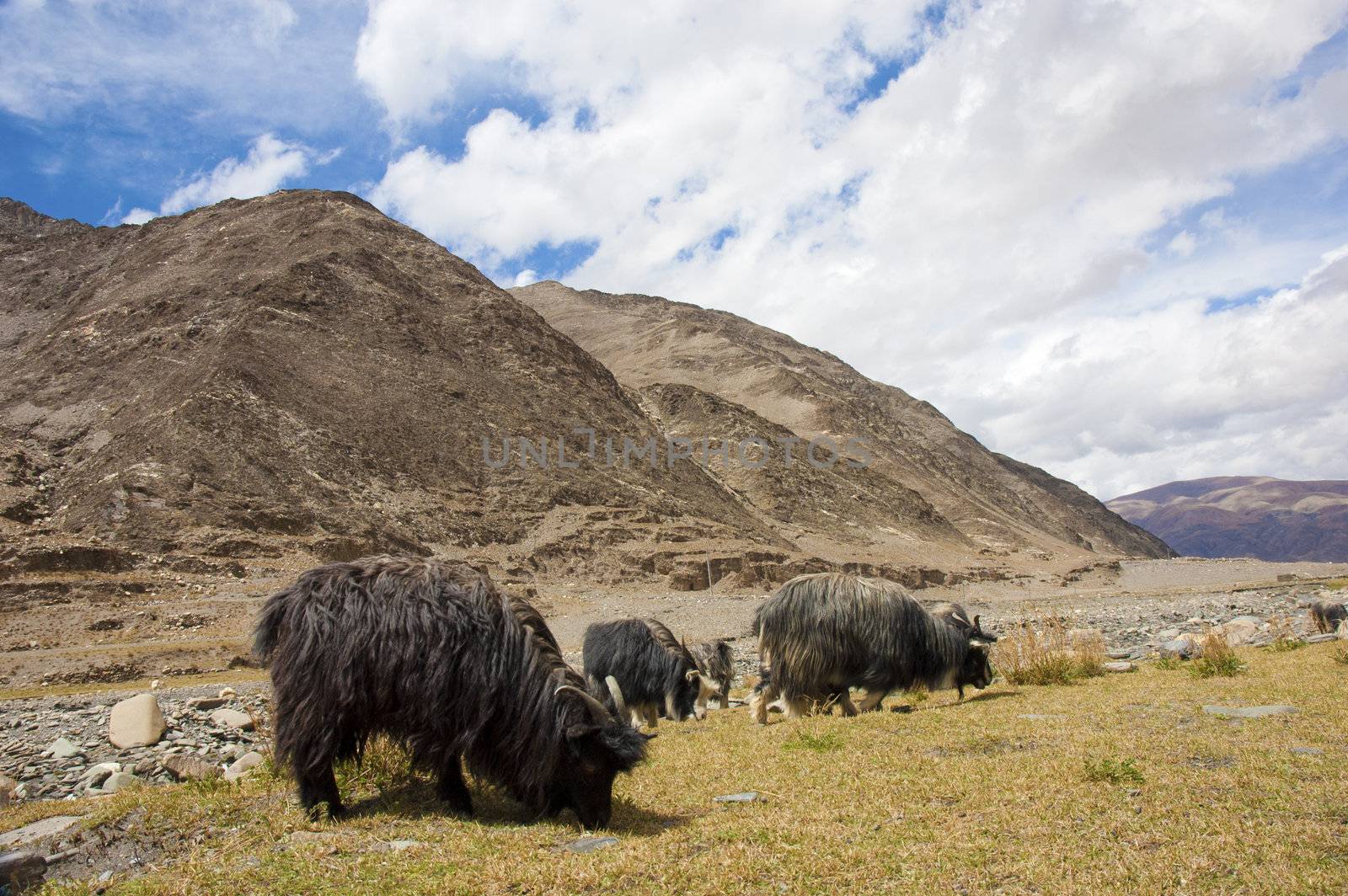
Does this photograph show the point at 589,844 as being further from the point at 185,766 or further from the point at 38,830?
the point at 185,766

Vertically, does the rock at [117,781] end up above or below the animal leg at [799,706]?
above

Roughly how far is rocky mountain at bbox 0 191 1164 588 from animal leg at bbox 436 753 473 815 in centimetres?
3809

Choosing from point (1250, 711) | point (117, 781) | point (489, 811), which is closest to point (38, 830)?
point (117, 781)

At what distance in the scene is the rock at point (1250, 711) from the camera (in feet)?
26.5

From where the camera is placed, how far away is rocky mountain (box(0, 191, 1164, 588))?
4638 cm

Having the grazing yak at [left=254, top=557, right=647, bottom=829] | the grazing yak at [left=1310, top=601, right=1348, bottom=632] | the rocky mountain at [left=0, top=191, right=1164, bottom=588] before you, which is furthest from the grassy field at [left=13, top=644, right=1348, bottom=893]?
the rocky mountain at [left=0, top=191, right=1164, bottom=588]

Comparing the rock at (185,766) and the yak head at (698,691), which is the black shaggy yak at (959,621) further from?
the rock at (185,766)

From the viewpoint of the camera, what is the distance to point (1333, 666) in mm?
10891

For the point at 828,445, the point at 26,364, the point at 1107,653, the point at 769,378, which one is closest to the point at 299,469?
the point at 26,364

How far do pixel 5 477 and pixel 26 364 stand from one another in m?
23.2

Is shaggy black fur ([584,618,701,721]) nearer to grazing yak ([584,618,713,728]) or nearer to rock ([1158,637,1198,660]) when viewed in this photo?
grazing yak ([584,618,713,728])

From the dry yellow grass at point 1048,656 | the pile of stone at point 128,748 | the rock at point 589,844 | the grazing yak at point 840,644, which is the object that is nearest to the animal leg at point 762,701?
the grazing yak at point 840,644

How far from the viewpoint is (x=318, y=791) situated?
6.00m

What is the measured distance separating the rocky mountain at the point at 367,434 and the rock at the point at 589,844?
3934 cm
